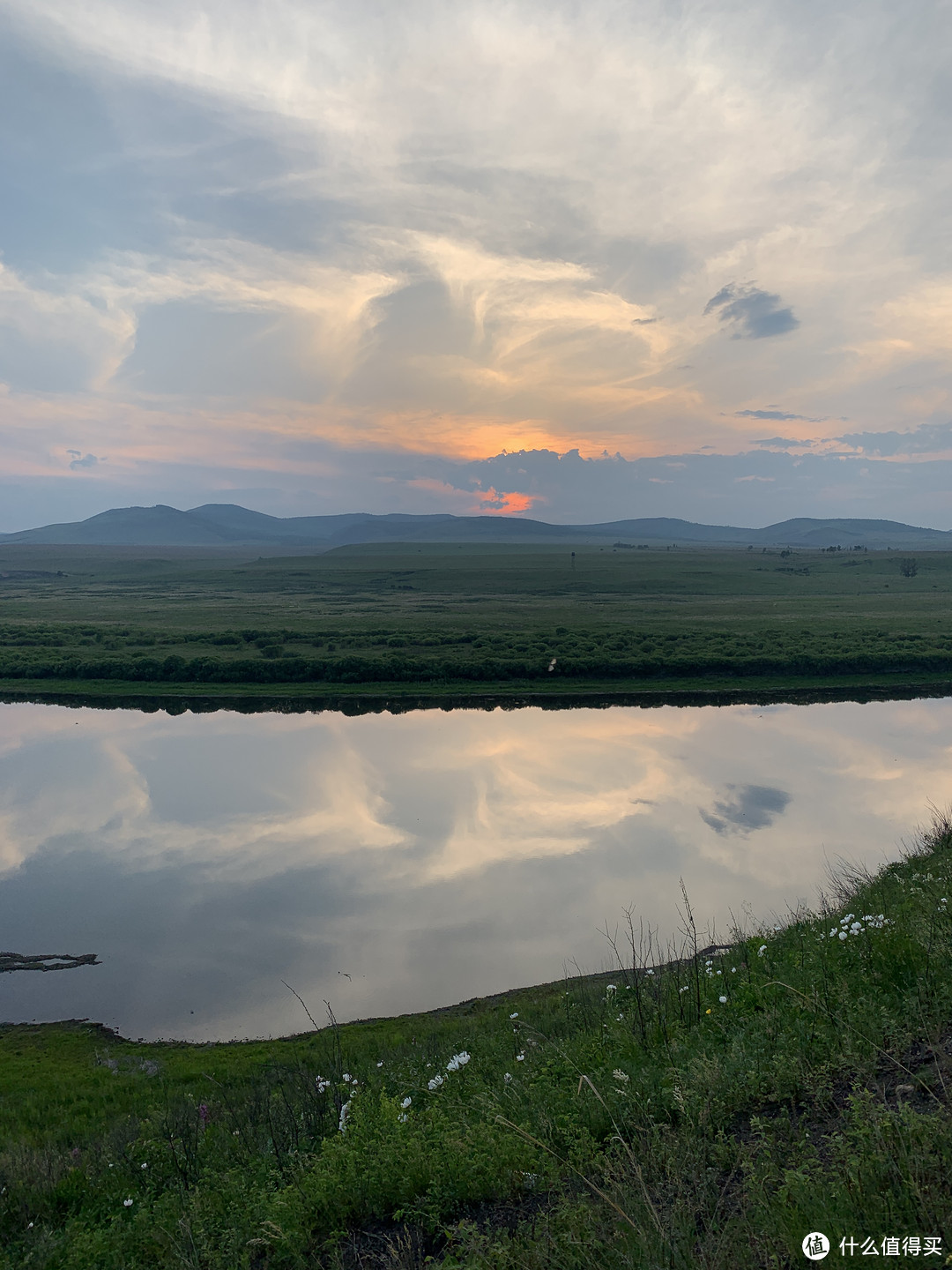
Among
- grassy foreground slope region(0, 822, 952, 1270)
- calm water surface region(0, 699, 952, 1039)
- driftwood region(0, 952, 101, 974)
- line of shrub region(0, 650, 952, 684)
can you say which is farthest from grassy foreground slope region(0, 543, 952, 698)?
grassy foreground slope region(0, 822, 952, 1270)

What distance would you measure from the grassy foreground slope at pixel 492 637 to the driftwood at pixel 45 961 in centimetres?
2718

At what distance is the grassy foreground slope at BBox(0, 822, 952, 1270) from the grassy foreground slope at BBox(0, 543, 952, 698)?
113 ft

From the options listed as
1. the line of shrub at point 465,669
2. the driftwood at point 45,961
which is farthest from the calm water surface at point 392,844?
the line of shrub at point 465,669

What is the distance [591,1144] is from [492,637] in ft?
167

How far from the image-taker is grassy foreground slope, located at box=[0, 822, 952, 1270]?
158 inches

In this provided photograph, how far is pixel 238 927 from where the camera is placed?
1762cm

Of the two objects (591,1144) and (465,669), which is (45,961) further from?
(465,669)

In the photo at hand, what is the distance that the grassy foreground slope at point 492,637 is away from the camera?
45.4m

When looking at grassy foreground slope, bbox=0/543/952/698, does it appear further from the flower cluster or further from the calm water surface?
the flower cluster

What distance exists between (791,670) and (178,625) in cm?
5535

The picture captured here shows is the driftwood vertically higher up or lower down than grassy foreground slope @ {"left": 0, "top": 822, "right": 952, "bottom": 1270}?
lower down

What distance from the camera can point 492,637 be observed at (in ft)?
184

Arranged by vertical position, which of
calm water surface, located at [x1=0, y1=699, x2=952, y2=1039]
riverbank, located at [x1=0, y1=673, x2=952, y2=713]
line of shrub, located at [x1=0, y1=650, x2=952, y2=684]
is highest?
line of shrub, located at [x1=0, y1=650, x2=952, y2=684]

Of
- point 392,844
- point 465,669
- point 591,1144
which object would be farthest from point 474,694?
point 591,1144
